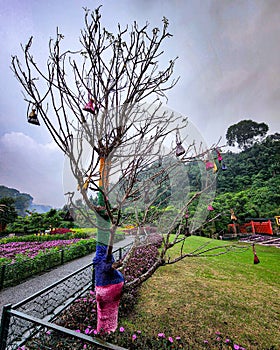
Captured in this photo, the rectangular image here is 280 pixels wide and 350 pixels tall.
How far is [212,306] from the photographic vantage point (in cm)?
294

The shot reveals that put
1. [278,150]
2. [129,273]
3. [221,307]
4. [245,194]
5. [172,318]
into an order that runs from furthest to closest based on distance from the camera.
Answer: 1. [278,150]
2. [245,194]
3. [129,273]
4. [221,307]
5. [172,318]

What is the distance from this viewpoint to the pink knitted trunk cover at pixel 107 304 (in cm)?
174

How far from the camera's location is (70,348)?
59.1 inches

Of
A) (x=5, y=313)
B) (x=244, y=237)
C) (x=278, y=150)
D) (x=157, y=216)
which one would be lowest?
(x=244, y=237)

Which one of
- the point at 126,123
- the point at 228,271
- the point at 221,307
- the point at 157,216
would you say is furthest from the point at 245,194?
the point at 126,123

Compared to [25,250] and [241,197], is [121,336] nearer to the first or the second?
[25,250]

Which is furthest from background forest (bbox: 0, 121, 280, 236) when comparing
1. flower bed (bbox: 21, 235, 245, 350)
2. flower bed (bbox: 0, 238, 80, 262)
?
flower bed (bbox: 21, 235, 245, 350)

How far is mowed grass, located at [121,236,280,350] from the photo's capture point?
7.27ft

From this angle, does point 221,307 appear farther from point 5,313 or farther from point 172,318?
point 5,313

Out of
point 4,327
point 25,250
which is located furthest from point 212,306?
point 25,250

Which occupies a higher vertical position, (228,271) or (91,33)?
(91,33)

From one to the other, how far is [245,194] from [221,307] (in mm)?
12783

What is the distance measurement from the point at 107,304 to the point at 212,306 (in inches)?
82.6

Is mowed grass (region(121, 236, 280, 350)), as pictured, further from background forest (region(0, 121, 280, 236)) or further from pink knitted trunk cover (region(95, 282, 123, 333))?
background forest (region(0, 121, 280, 236))
